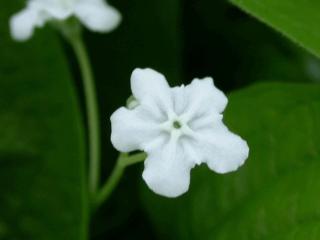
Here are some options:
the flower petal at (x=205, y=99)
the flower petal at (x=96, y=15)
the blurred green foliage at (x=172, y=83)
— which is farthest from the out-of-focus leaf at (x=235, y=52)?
the flower petal at (x=205, y=99)

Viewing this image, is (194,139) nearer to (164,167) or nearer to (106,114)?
(164,167)

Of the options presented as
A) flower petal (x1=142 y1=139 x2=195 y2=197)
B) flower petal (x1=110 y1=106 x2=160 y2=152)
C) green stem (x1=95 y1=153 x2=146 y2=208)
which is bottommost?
flower petal (x1=142 y1=139 x2=195 y2=197)

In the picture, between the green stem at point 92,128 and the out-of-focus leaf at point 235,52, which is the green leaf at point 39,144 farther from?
the out-of-focus leaf at point 235,52

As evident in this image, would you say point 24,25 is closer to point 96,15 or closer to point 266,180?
point 96,15

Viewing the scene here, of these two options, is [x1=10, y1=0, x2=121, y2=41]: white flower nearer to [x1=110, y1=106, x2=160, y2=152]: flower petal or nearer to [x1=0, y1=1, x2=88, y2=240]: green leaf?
[x1=0, y1=1, x2=88, y2=240]: green leaf

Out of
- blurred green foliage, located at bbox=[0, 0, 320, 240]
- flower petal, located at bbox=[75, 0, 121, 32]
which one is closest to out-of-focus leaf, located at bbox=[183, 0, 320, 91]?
blurred green foliage, located at bbox=[0, 0, 320, 240]

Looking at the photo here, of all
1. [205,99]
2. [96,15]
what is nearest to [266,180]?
[205,99]
